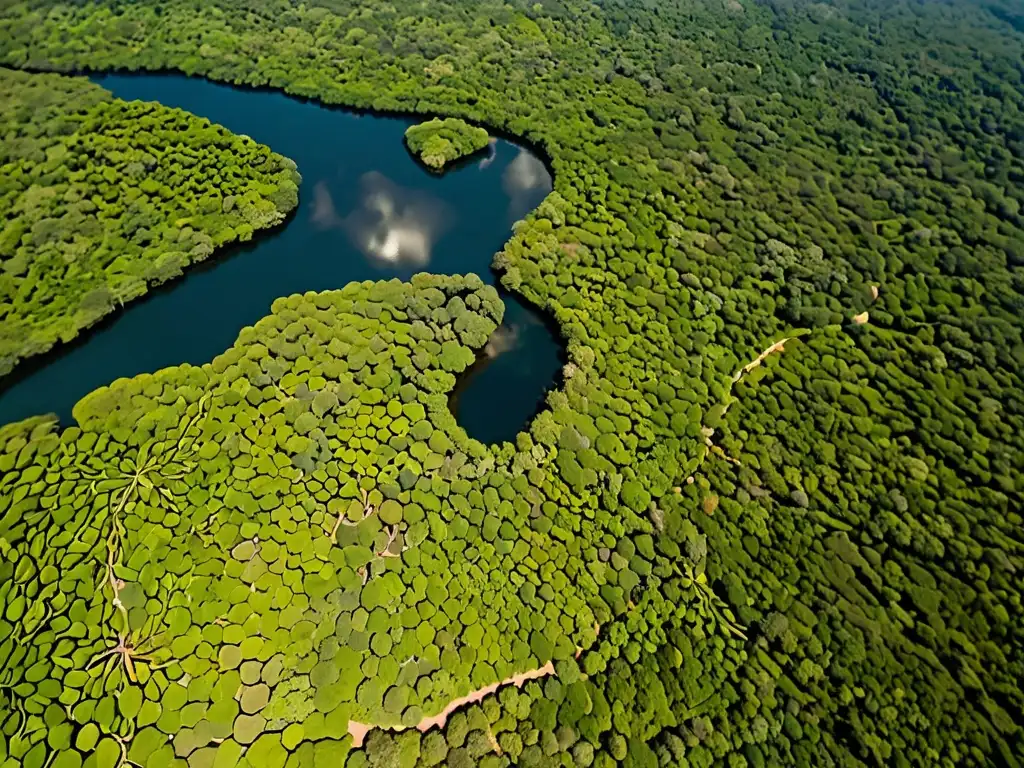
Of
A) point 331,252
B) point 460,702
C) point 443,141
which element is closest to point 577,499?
point 460,702

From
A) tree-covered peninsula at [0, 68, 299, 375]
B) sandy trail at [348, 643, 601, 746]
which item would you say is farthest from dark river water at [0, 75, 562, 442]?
sandy trail at [348, 643, 601, 746]

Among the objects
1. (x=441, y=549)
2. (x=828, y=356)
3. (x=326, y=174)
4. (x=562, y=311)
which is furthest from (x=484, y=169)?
(x=441, y=549)

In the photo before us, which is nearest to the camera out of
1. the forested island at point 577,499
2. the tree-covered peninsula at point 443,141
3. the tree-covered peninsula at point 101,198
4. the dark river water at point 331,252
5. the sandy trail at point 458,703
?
the sandy trail at point 458,703

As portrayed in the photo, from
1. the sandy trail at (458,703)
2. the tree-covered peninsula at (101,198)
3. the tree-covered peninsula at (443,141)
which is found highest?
the tree-covered peninsula at (443,141)

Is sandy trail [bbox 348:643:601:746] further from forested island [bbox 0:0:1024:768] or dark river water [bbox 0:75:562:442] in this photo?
dark river water [bbox 0:75:562:442]

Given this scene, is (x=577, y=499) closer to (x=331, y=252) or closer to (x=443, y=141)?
(x=331, y=252)

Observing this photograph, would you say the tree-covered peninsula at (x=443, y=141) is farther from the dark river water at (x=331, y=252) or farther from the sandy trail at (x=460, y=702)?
the sandy trail at (x=460, y=702)

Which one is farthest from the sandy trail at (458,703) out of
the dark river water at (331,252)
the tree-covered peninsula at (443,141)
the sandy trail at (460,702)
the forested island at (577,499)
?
the tree-covered peninsula at (443,141)
